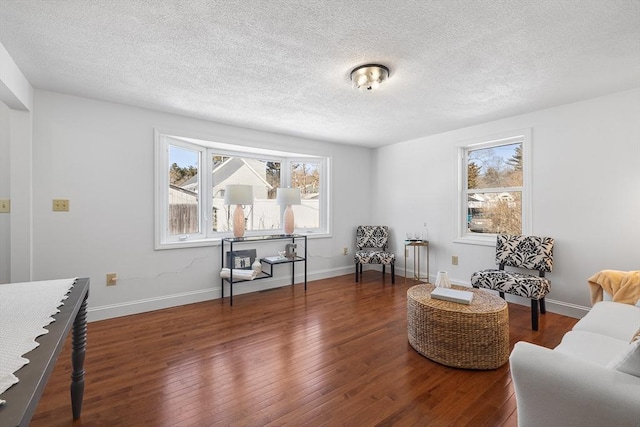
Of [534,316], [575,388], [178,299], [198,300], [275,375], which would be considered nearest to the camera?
[575,388]

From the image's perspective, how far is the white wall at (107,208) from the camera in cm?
271

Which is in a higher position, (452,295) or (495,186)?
(495,186)

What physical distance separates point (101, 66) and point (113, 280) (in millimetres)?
2063

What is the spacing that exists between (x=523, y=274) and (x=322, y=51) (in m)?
3.13

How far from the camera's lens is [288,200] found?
407 cm

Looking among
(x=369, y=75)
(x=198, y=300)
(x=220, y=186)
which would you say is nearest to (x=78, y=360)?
(x=198, y=300)

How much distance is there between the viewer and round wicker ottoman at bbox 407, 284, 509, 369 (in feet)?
6.68

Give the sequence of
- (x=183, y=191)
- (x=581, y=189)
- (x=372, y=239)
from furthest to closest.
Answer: (x=372, y=239)
(x=183, y=191)
(x=581, y=189)

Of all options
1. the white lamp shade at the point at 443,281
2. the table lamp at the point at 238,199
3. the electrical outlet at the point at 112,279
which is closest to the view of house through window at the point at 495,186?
the white lamp shade at the point at 443,281

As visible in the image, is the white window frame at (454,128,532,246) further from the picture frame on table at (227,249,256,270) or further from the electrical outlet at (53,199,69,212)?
the electrical outlet at (53,199,69,212)

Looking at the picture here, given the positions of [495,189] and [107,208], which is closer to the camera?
[107,208]

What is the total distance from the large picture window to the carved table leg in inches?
70.5

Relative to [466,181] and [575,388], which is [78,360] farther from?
[466,181]

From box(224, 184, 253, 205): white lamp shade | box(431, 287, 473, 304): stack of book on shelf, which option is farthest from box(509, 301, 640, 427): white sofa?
box(224, 184, 253, 205): white lamp shade
